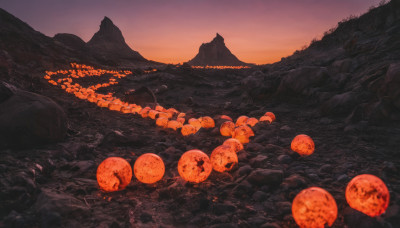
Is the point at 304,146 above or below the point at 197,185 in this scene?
above

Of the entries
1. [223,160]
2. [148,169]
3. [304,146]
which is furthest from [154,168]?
[304,146]

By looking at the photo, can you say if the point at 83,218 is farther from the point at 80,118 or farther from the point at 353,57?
the point at 353,57

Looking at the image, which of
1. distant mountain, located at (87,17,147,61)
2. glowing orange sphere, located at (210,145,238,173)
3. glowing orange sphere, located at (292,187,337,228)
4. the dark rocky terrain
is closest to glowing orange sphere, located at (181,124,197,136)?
the dark rocky terrain

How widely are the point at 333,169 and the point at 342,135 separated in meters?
2.67

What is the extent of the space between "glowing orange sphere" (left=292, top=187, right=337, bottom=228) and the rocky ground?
292 mm

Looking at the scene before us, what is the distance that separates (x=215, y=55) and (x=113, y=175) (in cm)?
13934

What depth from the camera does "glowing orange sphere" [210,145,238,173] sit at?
5.66 m

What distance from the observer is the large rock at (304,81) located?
1220 cm

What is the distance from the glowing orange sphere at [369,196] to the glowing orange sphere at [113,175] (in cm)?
415

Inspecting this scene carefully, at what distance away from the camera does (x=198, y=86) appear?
83.3 ft

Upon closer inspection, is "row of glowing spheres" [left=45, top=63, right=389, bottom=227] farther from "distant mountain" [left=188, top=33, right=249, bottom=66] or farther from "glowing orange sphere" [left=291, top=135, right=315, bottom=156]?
"distant mountain" [left=188, top=33, right=249, bottom=66]

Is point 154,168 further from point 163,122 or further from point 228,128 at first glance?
point 163,122

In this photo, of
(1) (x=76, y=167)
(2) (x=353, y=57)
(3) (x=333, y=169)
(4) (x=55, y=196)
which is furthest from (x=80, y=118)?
(2) (x=353, y=57)

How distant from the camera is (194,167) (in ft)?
16.8
